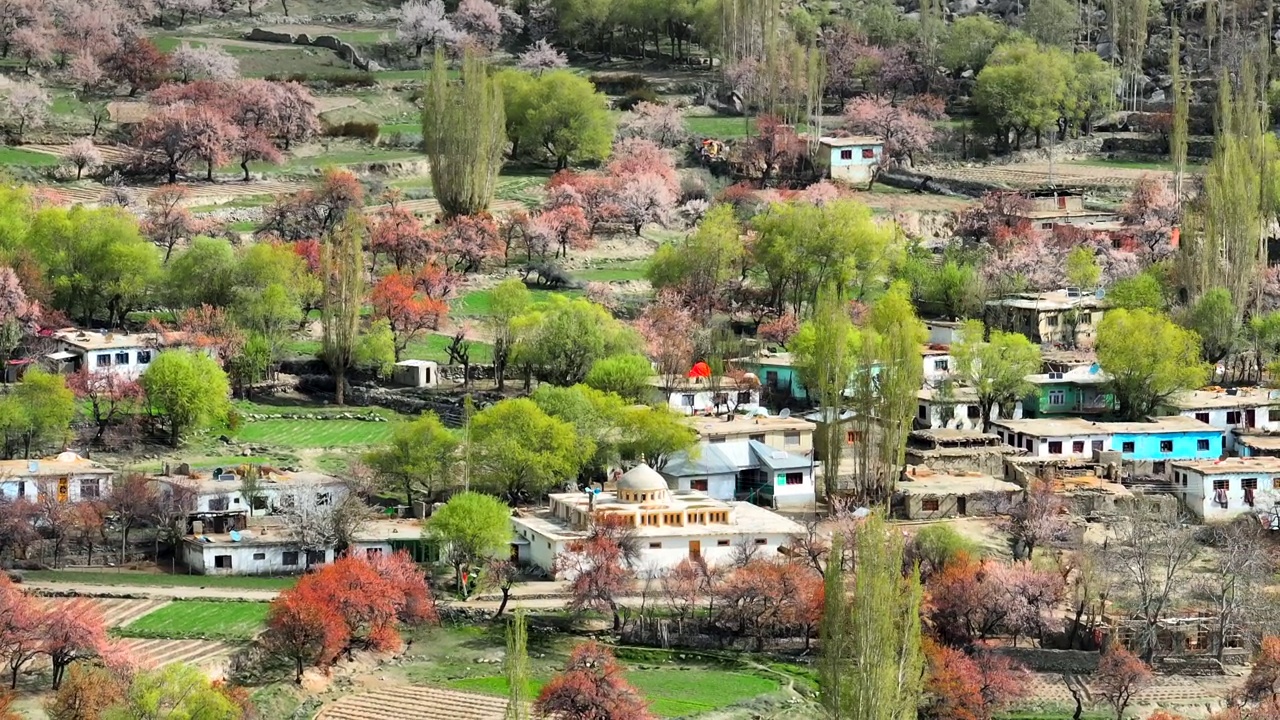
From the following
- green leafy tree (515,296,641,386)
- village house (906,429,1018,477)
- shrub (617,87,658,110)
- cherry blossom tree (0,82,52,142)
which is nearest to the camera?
village house (906,429,1018,477)

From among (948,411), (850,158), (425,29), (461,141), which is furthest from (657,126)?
(948,411)

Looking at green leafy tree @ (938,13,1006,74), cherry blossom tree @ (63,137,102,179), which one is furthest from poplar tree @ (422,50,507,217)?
green leafy tree @ (938,13,1006,74)

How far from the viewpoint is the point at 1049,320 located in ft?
286

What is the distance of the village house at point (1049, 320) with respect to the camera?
3418 inches

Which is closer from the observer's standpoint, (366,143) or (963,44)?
(366,143)

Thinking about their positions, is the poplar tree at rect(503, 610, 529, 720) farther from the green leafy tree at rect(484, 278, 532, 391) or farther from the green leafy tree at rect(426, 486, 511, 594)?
the green leafy tree at rect(484, 278, 532, 391)

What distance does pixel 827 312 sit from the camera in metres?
72.6

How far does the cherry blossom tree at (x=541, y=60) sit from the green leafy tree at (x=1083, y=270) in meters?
29.5

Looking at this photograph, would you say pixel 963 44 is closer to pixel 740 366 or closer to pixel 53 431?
pixel 740 366

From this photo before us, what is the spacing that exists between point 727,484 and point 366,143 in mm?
37359

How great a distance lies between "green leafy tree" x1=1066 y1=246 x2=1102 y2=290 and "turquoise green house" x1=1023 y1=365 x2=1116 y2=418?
8930mm

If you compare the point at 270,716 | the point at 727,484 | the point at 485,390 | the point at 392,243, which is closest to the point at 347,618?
the point at 270,716

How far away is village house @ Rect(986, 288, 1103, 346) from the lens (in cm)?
8681

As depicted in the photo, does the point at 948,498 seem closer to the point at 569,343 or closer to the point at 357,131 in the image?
the point at 569,343
